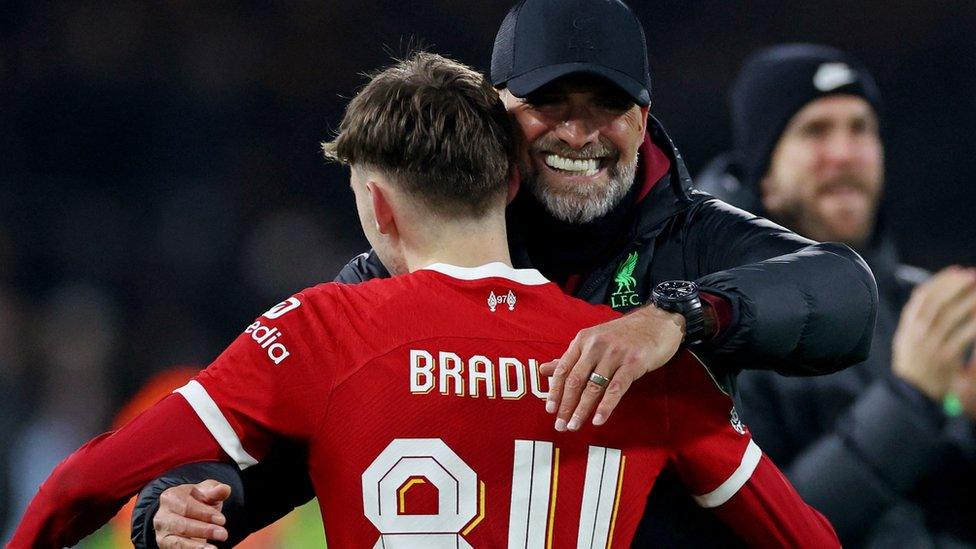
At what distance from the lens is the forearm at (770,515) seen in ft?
5.37

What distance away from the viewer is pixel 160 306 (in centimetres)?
572

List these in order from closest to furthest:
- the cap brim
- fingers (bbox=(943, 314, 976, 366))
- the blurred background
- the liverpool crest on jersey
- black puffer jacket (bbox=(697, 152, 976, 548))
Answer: the cap brim, the liverpool crest on jersey, black puffer jacket (bbox=(697, 152, 976, 548)), fingers (bbox=(943, 314, 976, 366)), the blurred background

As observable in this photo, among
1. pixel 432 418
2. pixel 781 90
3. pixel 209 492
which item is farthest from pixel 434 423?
pixel 781 90

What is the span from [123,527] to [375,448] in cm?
417

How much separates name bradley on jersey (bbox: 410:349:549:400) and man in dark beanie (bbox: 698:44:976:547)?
9.53 feet

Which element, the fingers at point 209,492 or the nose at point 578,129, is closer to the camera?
the fingers at point 209,492

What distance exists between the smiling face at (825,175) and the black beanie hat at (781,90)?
4 centimetres

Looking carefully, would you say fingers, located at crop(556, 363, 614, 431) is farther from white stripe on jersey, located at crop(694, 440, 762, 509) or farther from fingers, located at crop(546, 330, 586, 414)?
white stripe on jersey, located at crop(694, 440, 762, 509)

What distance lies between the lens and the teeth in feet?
6.45

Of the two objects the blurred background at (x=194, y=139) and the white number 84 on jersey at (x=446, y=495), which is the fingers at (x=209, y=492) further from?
the blurred background at (x=194, y=139)

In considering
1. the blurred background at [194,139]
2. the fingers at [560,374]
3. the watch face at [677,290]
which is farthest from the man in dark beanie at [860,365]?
the fingers at [560,374]

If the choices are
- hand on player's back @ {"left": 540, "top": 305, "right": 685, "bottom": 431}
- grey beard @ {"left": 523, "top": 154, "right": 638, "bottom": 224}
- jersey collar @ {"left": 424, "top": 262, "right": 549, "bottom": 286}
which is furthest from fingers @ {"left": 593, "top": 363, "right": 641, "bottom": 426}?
grey beard @ {"left": 523, "top": 154, "right": 638, "bottom": 224}

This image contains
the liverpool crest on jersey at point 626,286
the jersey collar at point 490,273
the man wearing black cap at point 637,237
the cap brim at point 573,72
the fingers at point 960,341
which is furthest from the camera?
the fingers at point 960,341

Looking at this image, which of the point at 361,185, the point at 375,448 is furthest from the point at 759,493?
the point at 361,185
